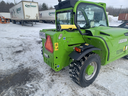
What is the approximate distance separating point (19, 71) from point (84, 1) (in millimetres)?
3246

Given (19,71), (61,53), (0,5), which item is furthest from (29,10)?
(0,5)

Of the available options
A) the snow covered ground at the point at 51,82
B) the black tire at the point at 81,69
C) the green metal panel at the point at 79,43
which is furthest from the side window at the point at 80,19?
the snow covered ground at the point at 51,82

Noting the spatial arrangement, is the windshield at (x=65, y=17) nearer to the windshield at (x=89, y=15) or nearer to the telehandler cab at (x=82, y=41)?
the telehandler cab at (x=82, y=41)

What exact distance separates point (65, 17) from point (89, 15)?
31.1 inches

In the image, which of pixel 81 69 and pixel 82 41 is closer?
pixel 81 69

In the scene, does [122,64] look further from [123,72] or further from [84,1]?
[84,1]

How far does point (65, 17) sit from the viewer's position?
10.0 ft

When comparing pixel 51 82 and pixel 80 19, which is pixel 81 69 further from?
pixel 80 19

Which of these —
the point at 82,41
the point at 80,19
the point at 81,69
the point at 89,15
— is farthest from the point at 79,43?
the point at 89,15

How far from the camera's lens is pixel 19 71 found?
3.32 m

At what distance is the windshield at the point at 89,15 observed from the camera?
2767 millimetres

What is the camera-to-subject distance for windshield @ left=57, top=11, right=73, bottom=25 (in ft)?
9.24

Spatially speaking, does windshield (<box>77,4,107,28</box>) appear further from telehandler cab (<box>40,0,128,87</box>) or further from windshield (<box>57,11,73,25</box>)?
windshield (<box>57,11,73,25</box>)

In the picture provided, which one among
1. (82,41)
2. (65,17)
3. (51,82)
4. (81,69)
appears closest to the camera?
(81,69)
